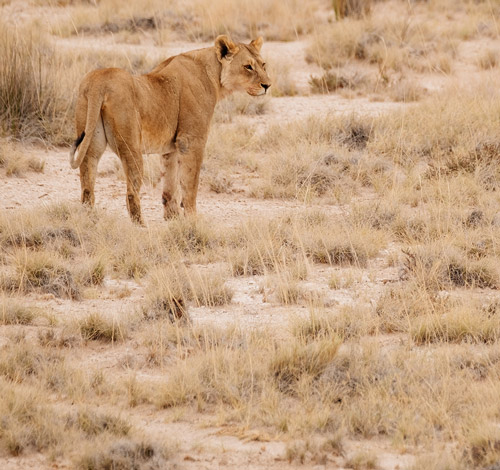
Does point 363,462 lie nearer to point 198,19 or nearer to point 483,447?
point 483,447

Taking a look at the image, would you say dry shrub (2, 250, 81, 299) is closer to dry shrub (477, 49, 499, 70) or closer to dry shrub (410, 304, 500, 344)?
dry shrub (410, 304, 500, 344)

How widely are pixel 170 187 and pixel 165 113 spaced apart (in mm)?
838

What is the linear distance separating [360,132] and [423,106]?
3.49ft

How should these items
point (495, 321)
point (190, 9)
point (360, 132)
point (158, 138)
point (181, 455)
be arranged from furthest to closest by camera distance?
point (190, 9) → point (360, 132) → point (158, 138) → point (495, 321) → point (181, 455)

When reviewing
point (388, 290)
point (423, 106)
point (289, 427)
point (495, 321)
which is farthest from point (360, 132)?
point (289, 427)

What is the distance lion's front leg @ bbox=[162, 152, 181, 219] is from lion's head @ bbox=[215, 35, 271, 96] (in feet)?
2.71

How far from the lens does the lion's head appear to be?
27.6 ft

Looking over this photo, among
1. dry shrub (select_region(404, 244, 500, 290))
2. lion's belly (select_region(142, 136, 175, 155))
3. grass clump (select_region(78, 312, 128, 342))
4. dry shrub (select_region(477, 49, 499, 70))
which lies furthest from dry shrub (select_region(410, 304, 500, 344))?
dry shrub (select_region(477, 49, 499, 70))

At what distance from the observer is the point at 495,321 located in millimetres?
5965

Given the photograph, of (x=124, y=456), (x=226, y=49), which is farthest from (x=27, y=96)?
(x=124, y=456)

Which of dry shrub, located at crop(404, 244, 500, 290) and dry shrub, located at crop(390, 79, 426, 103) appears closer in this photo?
dry shrub, located at crop(404, 244, 500, 290)

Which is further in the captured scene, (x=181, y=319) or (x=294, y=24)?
(x=294, y=24)

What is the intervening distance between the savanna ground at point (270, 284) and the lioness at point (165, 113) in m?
0.42

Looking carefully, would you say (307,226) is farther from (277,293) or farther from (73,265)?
(73,265)
